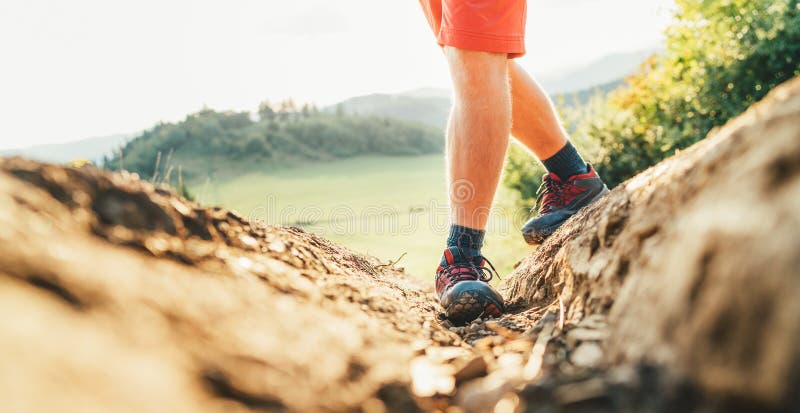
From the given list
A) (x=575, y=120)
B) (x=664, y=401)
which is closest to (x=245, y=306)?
(x=664, y=401)

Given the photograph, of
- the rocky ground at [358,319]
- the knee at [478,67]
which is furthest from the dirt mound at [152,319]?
the knee at [478,67]

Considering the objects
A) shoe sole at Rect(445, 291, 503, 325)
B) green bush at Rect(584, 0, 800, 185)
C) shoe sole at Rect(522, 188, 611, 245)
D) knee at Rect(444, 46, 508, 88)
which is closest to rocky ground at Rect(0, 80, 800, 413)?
shoe sole at Rect(445, 291, 503, 325)

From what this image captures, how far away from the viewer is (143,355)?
0.64 metres

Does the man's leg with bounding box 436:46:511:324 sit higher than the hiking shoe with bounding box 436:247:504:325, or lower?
higher

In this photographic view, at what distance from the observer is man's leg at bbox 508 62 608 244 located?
273 centimetres

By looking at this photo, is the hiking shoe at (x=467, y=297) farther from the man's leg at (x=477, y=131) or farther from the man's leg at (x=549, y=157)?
the man's leg at (x=549, y=157)

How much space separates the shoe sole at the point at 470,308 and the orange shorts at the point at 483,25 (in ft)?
3.12

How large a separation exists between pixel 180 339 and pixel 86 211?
433 millimetres

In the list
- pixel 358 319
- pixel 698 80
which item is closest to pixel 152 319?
pixel 358 319

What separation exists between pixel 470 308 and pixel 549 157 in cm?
125

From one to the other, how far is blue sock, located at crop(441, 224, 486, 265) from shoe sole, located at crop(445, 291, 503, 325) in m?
0.25

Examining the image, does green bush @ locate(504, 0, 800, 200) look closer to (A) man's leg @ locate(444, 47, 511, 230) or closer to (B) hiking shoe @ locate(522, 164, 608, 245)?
(B) hiking shoe @ locate(522, 164, 608, 245)

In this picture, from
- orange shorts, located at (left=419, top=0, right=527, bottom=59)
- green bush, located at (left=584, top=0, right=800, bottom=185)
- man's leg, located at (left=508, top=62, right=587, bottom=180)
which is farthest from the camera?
green bush, located at (left=584, top=0, right=800, bottom=185)

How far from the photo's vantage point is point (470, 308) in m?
1.89
